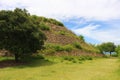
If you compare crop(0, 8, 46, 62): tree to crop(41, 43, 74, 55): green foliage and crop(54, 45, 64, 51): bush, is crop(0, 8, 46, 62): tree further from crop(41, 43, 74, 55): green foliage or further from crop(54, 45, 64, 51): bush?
crop(54, 45, 64, 51): bush

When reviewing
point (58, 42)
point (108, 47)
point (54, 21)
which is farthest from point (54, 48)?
point (108, 47)

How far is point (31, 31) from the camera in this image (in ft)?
92.6

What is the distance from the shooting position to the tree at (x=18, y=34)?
27219 millimetres

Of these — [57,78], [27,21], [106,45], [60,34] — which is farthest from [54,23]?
[106,45]

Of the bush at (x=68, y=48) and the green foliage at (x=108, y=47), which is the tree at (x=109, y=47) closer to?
the green foliage at (x=108, y=47)

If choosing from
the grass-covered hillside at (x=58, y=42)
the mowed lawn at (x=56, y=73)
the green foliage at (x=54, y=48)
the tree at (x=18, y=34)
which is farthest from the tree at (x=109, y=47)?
the mowed lawn at (x=56, y=73)

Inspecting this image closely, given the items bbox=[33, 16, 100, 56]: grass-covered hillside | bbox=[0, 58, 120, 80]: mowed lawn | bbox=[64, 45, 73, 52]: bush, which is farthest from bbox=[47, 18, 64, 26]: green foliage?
bbox=[0, 58, 120, 80]: mowed lawn

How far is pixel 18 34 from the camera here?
91.0 feet

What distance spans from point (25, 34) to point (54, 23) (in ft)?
89.9

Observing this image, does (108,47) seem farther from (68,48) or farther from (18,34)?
(18,34)

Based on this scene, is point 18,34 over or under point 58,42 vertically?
over

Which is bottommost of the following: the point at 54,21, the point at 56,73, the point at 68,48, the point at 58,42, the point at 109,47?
the point at 56,73

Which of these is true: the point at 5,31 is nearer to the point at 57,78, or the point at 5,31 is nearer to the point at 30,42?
the point at 30,42

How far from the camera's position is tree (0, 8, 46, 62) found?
27.2 m
